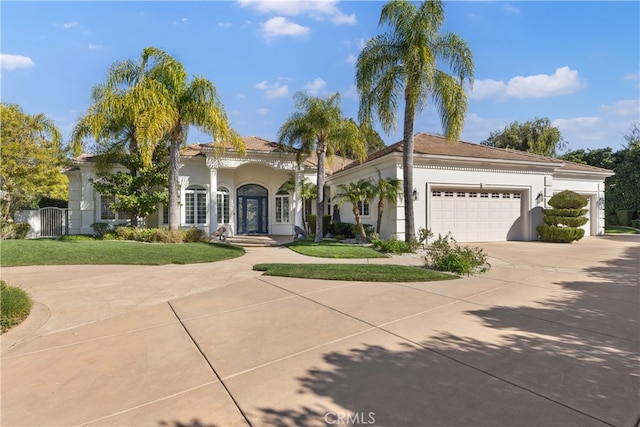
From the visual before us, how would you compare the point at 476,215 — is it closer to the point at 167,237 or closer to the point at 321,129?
the point at 321,129

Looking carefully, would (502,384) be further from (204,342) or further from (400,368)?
(204,342)

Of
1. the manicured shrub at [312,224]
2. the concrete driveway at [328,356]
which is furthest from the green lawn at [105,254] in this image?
the manicured shrub at [312,224]

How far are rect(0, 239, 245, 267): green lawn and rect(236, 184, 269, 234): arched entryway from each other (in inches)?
314

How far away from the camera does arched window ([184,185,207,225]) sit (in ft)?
63.0

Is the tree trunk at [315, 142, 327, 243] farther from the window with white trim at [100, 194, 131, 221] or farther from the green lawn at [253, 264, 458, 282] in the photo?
the window with white trim at [100, 194, 131, 221]

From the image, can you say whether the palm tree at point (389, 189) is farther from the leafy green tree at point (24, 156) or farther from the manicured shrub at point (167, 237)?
the leafy green tree at point (24, 156)

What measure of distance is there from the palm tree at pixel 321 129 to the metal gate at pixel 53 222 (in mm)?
14548

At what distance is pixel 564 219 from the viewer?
50.9ft

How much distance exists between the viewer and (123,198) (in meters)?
16.5

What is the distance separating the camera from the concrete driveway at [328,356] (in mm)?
2701

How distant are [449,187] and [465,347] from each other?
12.7 metres

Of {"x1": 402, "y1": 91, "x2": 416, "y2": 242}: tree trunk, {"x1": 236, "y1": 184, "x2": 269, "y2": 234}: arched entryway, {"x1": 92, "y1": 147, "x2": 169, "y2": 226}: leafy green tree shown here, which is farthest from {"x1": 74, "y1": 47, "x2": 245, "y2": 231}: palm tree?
{"x1": 402, "y1": 91, "x2": 416, "y2": 242}: tree trunk

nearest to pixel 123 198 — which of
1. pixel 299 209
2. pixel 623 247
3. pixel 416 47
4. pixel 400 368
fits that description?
pixel 299 209

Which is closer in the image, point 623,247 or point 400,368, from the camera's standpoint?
point 400,368
